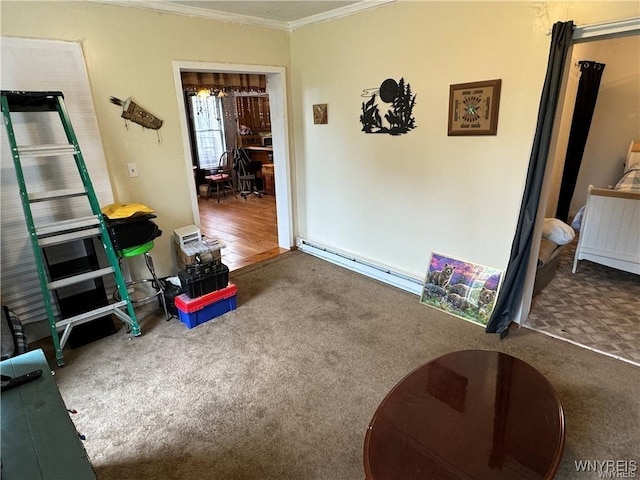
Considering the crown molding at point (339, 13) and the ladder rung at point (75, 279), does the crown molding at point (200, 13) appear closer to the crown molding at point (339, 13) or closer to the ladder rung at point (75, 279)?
the crown molding at point (339, 13)

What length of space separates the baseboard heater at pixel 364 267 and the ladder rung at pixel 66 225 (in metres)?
2.22

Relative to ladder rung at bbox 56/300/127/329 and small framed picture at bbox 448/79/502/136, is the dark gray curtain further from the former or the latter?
ladder rung at bbox 56/300/127/329

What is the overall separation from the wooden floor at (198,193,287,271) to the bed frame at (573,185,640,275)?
3.09 meters

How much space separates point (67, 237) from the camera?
2.38 meters

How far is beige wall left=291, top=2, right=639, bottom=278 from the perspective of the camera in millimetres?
2320

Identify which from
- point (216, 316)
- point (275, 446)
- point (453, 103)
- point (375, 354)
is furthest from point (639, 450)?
point (216, 316)

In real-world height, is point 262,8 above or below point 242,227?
above

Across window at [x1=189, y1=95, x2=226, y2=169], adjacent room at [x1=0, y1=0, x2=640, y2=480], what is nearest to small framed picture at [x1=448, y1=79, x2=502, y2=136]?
adjacent room at [x1=0, y1=0, x2=640, y2=480]

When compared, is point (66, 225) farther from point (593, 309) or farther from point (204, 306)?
point (593, 309)

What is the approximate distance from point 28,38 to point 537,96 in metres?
3.24

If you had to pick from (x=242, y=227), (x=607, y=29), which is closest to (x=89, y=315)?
(x=242, y=227)

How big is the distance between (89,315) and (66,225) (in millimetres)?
632

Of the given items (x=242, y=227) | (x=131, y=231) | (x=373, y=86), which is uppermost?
(x=373, y=86)

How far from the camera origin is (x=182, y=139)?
320 centimetres
